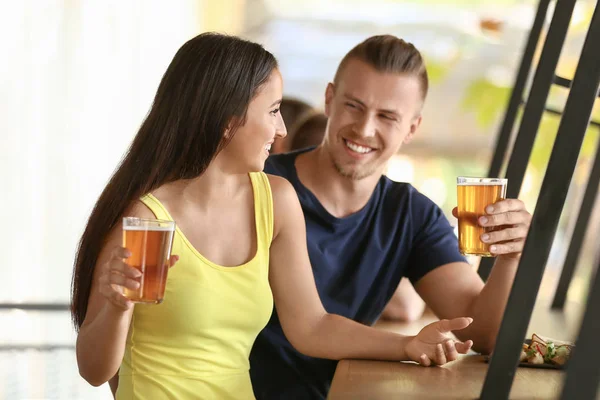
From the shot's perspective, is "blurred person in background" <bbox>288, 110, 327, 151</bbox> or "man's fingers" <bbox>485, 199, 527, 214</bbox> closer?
"man's fingers" <bbox>485, 199, 527, 214</bbox>

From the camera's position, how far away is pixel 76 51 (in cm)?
476

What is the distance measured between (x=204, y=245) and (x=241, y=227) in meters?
0.12

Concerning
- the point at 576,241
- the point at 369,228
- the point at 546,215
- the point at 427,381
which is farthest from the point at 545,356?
the point at 576,241

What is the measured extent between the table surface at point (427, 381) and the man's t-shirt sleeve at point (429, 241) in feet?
1.30

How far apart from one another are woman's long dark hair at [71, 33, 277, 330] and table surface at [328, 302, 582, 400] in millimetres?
563

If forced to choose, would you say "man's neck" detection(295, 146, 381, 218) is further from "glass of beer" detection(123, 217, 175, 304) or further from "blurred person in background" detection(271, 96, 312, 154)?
"blurred person in background" detection(271, 96, 312, 154)

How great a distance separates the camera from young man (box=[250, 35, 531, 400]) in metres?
2.30

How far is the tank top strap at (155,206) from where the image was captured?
6.03ft

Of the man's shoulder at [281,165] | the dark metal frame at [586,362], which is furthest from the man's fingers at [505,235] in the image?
the dark metal frame at [586,362]

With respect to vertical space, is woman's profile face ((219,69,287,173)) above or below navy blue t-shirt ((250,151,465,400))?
above

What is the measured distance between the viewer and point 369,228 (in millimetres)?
2445

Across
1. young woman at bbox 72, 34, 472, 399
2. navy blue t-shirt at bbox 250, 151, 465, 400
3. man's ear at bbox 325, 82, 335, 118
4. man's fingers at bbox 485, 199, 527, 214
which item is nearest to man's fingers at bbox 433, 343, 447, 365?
young woman at bbox 72, 34, 472, 399

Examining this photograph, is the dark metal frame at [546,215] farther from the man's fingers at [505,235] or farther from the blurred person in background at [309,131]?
the blurred person in background at [309,131]

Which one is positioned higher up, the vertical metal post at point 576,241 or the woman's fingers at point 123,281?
the woman's fingers at point 123,281
